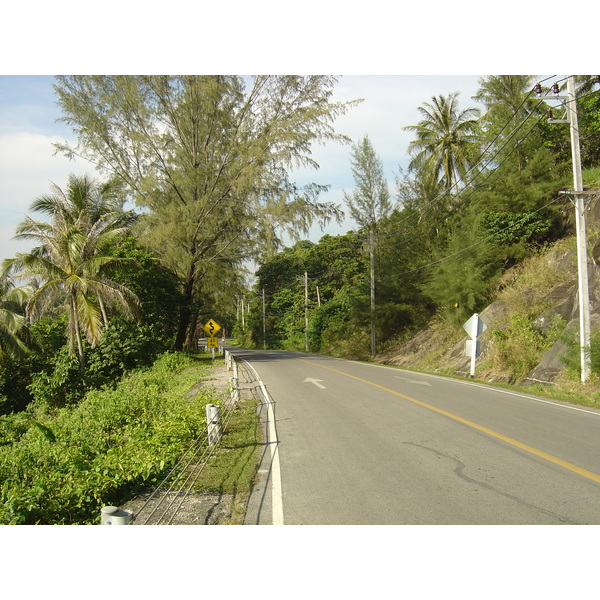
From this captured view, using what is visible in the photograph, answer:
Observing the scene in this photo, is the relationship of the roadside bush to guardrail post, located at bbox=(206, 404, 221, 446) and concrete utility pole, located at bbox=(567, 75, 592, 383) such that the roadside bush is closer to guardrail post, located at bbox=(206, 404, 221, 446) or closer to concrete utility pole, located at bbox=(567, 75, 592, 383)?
guardrail post, located at bbox=(206, 404, 221, 446)

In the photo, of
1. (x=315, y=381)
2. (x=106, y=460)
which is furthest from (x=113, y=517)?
(x=315, y=381)

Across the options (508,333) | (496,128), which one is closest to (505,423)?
(508,333)

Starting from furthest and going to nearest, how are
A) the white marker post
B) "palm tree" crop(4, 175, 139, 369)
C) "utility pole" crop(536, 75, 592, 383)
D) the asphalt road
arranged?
"palm tree" crop(4, 175, 139, 369) → the white marker post → "utility pole" crop(536, 75, 592, 383) → the asphalt road

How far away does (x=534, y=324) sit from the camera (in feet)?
60.8

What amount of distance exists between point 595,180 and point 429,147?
52.2 ft

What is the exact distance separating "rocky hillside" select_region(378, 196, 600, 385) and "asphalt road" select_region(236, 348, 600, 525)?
151 inches

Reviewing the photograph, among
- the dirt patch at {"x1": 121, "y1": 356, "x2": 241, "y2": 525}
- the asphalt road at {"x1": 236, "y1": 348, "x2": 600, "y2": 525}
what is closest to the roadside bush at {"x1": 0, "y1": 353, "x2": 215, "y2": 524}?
the dirt patch at {"x1": 121, "y1": 356, "x2": 241, "y2": 525}

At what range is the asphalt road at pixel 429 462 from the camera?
16.8ft

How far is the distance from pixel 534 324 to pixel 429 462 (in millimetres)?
13653

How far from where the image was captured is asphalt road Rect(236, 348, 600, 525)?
5.12 meters

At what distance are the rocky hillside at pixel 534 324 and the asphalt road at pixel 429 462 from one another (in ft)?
12.6

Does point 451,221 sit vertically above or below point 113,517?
above

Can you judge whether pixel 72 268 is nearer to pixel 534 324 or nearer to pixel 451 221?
pixel 534 324

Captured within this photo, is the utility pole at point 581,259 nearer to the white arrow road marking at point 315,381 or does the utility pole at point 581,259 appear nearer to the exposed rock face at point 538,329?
the exposed rock face at point 538,329
